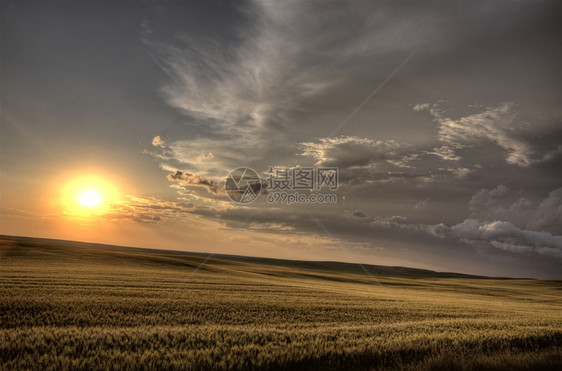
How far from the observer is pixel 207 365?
7414 mm

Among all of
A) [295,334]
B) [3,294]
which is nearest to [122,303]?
[3,294]

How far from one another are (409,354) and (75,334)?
10.3 meters

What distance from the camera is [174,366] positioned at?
7.19m

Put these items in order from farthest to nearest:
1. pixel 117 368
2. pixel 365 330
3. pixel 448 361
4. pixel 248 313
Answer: pixel 248 313 < pixel 365 330 < pixel 448 361 < pixel 117 368

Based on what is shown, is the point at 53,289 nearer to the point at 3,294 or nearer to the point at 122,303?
the point at 3,294

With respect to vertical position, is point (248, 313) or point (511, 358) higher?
point (511, 358)

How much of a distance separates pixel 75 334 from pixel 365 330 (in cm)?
1018

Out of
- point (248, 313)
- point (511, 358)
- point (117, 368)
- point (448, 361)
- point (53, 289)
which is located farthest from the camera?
point (53, 289)

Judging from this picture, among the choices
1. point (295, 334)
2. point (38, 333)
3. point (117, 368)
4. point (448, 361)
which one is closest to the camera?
point (117, 368)

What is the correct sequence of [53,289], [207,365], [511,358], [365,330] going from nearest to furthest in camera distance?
[207,365]
[511,358]
[365,330]
[53,289]

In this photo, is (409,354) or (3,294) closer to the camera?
(409,354)

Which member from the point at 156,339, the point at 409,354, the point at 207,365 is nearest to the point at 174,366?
the point at 207,365

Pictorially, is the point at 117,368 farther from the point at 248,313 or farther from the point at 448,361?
the point at 248,313

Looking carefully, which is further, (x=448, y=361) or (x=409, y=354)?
(x=409, y=354)
